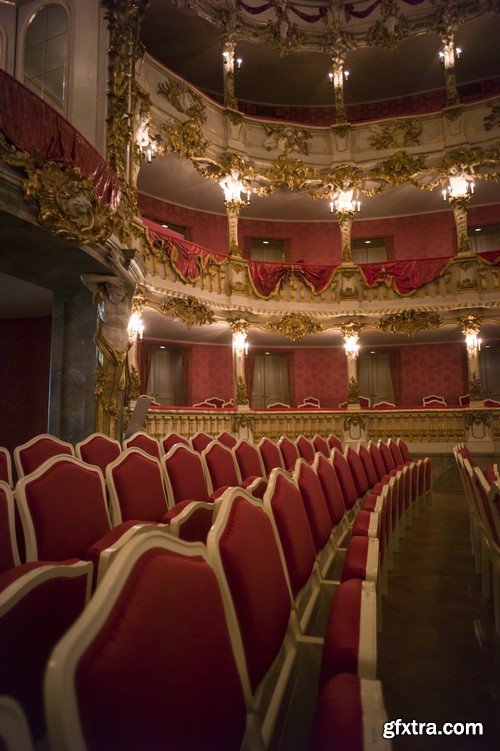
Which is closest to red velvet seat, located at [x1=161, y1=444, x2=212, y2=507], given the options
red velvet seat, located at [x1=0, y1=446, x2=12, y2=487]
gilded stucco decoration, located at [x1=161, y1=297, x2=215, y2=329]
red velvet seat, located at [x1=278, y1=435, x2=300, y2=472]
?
red velvet seat, located at [x1=0, y1=446, x2=12, y2=487]

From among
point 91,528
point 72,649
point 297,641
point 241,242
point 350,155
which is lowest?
point 297,641

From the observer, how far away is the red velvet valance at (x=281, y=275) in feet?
29.7

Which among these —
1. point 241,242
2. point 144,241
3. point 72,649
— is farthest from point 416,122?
point 72,649

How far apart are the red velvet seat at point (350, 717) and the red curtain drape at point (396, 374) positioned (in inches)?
403

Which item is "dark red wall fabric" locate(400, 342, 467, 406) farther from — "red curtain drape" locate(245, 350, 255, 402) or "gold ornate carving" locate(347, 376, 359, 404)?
"red curtain drape" locate(245, 350, 255, 402)

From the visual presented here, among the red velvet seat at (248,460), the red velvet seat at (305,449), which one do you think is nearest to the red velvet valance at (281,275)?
the red velvet seat at (305,449)

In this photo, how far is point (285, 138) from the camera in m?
9.43

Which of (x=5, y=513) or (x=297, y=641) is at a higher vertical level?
(x=5, y=513)

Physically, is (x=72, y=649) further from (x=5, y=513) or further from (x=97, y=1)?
(x=97, y=1)

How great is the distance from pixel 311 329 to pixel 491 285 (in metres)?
3.45

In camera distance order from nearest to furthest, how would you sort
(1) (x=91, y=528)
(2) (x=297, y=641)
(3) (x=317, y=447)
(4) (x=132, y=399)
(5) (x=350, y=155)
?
(2) (x=297, y=641), (1) (x=91, y=528), (3) (x=317, y=447), (4) (x=132, y=399), (5) (x=350, y=155)

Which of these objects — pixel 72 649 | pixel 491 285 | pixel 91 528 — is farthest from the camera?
pixel 491 285

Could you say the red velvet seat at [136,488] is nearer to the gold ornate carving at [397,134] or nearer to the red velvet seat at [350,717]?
the red velvet seat at [350,717]

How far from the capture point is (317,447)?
5.20m
